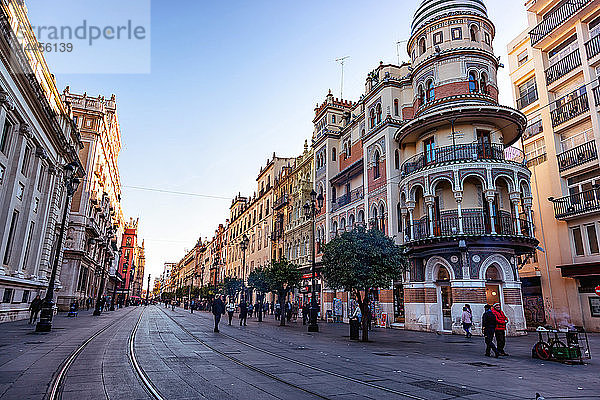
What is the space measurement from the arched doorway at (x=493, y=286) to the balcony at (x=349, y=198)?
38.1 ft

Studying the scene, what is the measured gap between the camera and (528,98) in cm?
3278

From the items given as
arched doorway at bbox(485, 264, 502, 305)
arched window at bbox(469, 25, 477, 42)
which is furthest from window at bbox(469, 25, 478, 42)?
arched doorway at bbox(485, 264, 502, 305)

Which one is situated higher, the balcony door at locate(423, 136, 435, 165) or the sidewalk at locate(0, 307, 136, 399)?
the balcony door at locate(423, 136, 435, 165)

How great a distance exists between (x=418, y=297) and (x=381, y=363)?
14.7 m

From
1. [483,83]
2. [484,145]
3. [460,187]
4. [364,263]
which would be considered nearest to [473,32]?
[483,83]

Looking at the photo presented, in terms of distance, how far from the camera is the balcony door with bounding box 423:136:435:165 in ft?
84.7

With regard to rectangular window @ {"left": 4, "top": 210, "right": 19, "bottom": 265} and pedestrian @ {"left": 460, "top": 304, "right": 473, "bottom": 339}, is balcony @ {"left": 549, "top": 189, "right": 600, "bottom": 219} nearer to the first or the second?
pedestrian @ {"left": 460, "top": 304, "right": 473, "bottom": 339}

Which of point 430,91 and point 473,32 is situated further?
point 473,32

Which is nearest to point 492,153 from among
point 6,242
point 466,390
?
point 466,390

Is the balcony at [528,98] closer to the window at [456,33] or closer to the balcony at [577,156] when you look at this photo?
the balcony at [577,156]

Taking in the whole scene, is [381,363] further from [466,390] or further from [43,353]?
[43,353]

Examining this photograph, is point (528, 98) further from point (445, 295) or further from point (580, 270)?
point (445, 295)

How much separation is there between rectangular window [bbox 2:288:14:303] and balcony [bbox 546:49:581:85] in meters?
39.9

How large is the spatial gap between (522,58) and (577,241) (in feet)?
56.4
